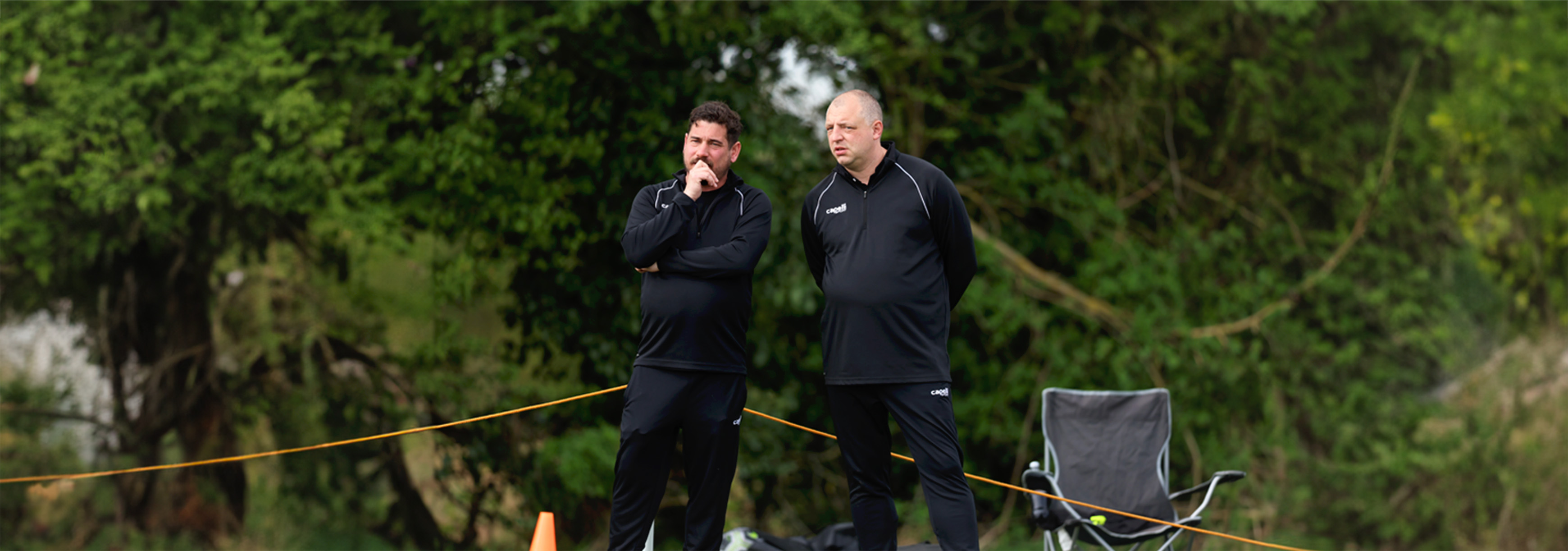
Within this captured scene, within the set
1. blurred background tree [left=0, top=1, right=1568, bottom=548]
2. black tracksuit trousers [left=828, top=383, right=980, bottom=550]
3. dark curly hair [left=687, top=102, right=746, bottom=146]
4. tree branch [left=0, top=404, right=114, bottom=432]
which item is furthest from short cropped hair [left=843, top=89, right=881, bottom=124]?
tree branch [left=0, top=404, right=114, bottom=432]

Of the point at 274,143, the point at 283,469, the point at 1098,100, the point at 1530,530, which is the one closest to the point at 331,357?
the point at 283,469

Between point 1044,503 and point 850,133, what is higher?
point 850,133

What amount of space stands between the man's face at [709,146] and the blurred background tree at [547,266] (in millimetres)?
1621

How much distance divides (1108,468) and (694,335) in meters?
1.62

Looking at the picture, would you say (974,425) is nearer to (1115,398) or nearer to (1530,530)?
(1115,398)

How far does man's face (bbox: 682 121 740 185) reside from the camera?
95.4 inches

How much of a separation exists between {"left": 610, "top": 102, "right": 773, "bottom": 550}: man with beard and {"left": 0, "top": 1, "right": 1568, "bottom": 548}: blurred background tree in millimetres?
1594

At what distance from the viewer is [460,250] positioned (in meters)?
4.18

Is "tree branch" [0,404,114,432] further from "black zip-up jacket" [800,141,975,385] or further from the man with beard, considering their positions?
"black zip-up jacket" [800,141,975,385]

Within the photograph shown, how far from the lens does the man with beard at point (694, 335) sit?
2.41 metres

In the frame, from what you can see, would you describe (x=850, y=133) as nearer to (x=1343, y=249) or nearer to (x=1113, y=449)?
(x=1113, y=449)

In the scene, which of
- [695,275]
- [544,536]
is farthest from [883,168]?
[544,536]

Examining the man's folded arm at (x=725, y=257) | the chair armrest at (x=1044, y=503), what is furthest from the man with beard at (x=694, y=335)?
the chair armrest at (x=1044, y=503)

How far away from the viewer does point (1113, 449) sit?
10.8 feet
